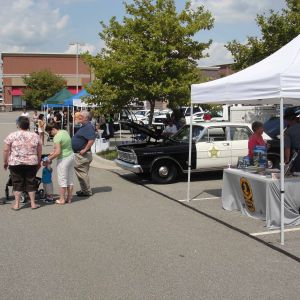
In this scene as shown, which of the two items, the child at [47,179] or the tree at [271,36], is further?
the tree at [271,36]

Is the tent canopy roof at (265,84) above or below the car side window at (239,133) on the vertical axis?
above

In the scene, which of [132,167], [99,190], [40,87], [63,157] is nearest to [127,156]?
[132,167]

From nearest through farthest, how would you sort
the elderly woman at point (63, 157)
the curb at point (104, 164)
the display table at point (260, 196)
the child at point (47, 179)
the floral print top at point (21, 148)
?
1. the display table at point (260, 196)
2. the floral print top at point (21, 148)
3. the elderly woman at point (63, 157)
4. the child at point (47, 179)
5. the curb at point (104, 164)

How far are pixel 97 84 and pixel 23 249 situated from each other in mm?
11125

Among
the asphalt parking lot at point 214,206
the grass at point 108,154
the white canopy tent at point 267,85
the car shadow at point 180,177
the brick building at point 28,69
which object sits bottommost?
the asphalt parking lot at point 214,206

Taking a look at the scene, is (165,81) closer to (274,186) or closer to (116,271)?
(274,186)

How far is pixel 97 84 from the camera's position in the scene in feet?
54.6

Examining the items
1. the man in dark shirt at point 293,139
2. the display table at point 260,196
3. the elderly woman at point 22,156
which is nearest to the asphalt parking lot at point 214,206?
the display table at point 260,196

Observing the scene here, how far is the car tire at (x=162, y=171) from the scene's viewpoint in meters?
11.5

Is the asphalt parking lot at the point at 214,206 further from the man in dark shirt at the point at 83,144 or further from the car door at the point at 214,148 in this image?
the man in dark shirt at the point at 83,144

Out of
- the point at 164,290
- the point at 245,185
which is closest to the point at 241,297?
the point at 164,290

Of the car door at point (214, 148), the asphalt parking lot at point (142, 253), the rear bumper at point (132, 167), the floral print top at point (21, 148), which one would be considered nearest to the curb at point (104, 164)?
the rear bumper at point (132, 167)

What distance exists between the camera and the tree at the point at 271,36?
1823 cm

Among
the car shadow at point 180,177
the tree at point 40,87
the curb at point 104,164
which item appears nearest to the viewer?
the car shadow at point 180,177
